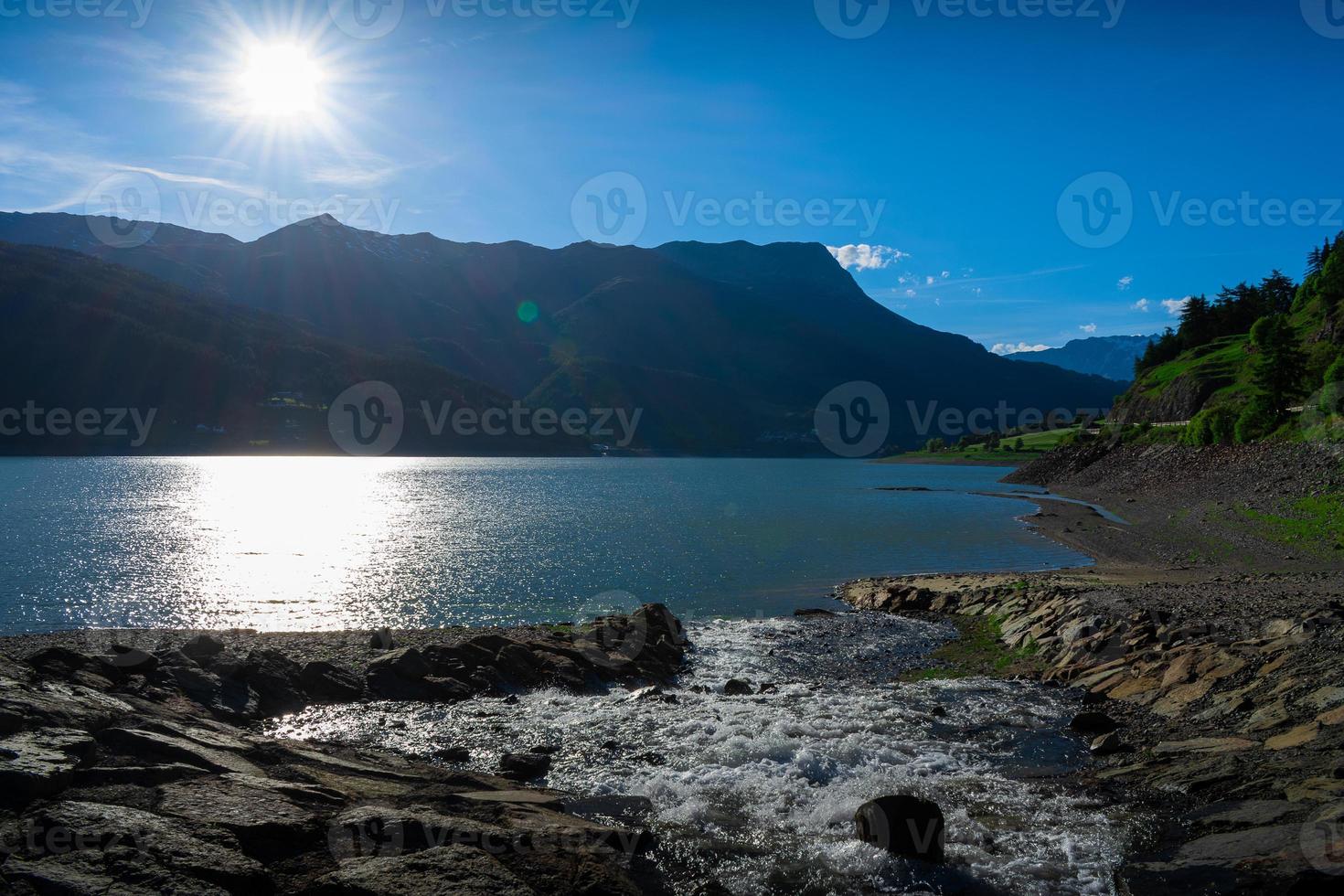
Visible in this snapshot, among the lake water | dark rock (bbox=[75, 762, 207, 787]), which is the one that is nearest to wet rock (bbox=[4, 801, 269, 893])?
dark rock (bbox=[75, 762, 207, 787])

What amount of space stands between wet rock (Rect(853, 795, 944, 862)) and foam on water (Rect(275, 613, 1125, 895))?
0.80 ft

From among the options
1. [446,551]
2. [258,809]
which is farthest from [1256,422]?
[258,809]

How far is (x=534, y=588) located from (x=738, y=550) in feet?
65.0

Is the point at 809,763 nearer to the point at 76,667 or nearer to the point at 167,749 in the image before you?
the point at 167,749

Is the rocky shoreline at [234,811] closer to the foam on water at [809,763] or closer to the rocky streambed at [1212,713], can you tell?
the foam on water at [809,763]

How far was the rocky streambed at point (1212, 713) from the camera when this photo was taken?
1065 centimetres

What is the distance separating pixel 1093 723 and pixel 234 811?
18.2 metres

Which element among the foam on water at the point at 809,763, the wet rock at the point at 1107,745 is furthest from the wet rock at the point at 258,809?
the wet rock at the point at 1107,745

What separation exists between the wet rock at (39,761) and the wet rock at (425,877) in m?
4.24

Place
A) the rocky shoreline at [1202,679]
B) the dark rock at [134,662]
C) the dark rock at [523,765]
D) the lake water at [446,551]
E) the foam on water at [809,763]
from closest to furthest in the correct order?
the rocky shoreline at [1202,679] < the foam on water at [809,763] < the dark rock at [523,765] < the dark rock at [134,662] < the lake water at [446,551]

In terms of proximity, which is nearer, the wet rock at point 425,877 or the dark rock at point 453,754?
the wet rock at point 425,877

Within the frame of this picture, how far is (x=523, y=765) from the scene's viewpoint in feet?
53.3

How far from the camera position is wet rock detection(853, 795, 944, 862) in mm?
11897

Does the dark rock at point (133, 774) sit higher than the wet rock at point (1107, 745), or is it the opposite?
the dark rock at point (133, 774)
